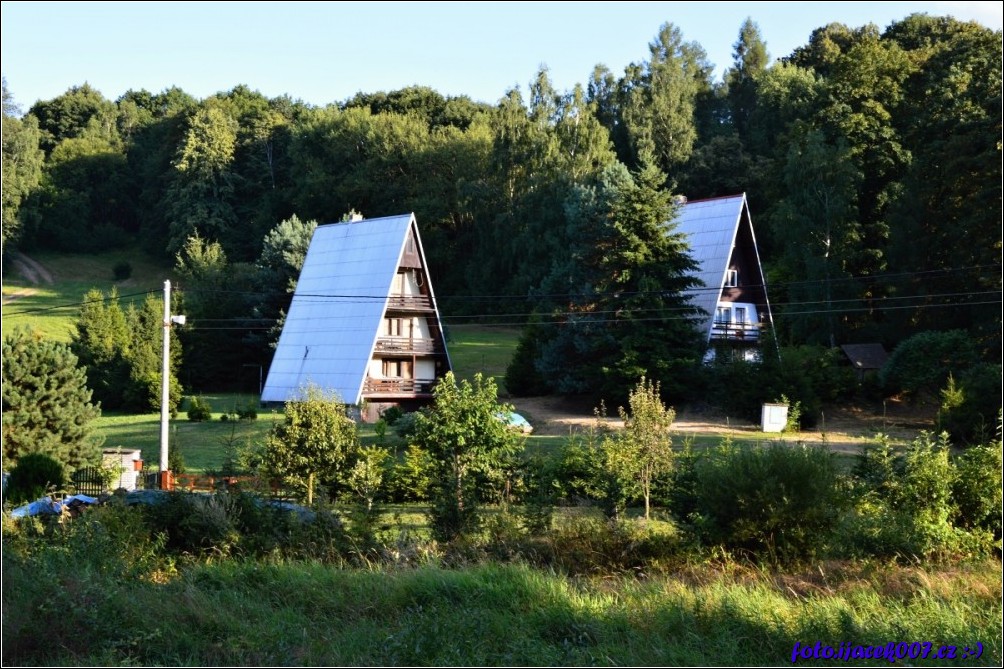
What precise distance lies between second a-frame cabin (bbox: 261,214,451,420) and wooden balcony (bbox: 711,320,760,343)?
432 inches

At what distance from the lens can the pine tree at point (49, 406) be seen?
15320mm

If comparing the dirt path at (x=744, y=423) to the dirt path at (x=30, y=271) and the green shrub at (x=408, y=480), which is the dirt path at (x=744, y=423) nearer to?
the green shrub at (x=408, y=480)

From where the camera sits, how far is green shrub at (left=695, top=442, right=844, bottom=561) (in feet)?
39.4

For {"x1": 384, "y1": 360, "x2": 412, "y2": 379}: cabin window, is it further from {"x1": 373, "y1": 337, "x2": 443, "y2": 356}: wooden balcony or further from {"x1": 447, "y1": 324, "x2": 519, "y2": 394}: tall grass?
{"x1": 447, "y1": 324, "x2": 519, "y2": 394}: tall grass

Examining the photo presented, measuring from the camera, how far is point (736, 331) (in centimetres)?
3862

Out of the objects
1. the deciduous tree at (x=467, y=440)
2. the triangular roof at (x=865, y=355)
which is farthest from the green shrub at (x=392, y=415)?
the triangular roof at (x=865, y=355)

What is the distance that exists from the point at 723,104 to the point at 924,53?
1888cm

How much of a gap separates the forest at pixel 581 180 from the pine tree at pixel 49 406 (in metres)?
3.42

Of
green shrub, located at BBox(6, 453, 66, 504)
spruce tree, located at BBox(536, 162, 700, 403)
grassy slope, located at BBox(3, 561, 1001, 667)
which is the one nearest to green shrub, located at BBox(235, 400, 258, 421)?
spruce tree, located at BBox(536, 162, 700, 403)

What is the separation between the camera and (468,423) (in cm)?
1527

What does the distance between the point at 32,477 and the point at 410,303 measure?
2210 cm

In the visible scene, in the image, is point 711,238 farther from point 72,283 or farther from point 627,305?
point 72,283

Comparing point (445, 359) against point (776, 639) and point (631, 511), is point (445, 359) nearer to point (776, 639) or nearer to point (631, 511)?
point (631, 511)

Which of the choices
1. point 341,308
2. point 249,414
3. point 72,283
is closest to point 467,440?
point 249,414
